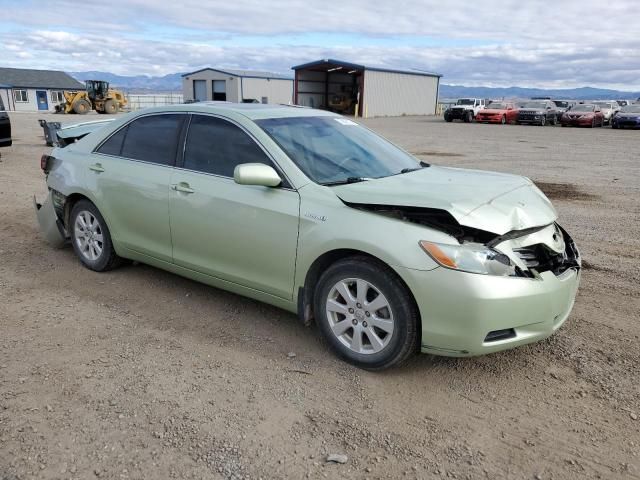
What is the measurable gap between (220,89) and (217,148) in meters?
46.0

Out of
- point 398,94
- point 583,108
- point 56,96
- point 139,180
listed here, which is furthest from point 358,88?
point 139,180

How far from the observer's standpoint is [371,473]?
2.59 m

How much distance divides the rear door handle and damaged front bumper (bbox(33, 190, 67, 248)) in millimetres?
1926

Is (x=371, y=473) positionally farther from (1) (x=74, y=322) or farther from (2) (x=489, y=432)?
(1) (x=74, y=322)

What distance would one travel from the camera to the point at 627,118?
3094cm

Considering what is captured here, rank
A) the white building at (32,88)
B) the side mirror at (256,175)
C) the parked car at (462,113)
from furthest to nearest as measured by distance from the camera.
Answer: the white building at (32,88) → the parked car at (462,113) → the side mirror at (256,175)

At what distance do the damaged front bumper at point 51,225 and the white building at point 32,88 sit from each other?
5141 centimetres

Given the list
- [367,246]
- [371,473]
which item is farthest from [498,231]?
[371,473]

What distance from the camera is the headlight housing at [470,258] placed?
10.1 ft

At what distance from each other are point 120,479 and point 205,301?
2.16 meters

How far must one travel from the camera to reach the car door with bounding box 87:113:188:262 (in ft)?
14.6

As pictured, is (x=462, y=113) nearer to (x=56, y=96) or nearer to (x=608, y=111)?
(x=608, y=111)

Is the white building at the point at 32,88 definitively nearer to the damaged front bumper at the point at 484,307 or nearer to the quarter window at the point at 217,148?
the quarter window at the point at 217,148

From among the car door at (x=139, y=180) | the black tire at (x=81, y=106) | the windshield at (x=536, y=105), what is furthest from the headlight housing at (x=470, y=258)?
the black tire at (x=81, y=106)
